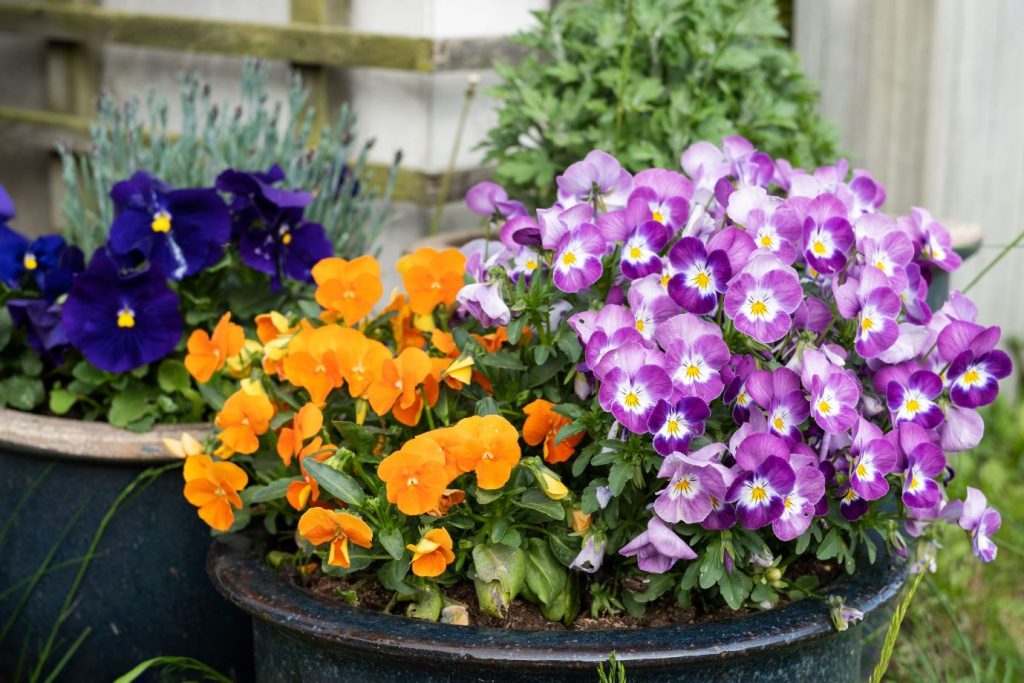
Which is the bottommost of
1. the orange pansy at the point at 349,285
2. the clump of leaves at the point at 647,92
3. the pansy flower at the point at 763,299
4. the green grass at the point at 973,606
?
the green grass at the point at 973,606

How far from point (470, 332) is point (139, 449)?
21.7 inches

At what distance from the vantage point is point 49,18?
11.3ft

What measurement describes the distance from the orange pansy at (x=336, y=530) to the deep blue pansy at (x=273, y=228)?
634 millimetres

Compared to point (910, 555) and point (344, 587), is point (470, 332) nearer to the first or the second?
point (344, 587)

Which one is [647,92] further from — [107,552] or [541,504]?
[107,552]

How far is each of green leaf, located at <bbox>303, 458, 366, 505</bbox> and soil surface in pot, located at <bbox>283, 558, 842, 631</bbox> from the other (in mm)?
131

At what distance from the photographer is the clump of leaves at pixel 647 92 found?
2.21 metres

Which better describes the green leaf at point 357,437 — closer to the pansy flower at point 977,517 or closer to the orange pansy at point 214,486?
Answer: the orange pansy at point 214,486

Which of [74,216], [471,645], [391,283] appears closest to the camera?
[471,645]

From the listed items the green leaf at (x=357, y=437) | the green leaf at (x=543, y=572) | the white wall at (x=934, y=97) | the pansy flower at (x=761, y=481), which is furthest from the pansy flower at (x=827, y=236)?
the white wall at (x=934, y=97)

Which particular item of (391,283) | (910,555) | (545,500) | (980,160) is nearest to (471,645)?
(545,500)

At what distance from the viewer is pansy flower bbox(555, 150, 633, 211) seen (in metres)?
1.57

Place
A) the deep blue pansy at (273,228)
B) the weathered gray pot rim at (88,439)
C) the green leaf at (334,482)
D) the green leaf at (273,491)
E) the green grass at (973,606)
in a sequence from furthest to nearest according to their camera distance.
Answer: the green grass at (973,606) → the deep blue pansy at (273,228) → the weathered gray pot rim at (88,439) → the green leaf at (273,491) → the green leaf at (334,482)

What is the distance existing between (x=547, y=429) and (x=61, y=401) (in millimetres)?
889
